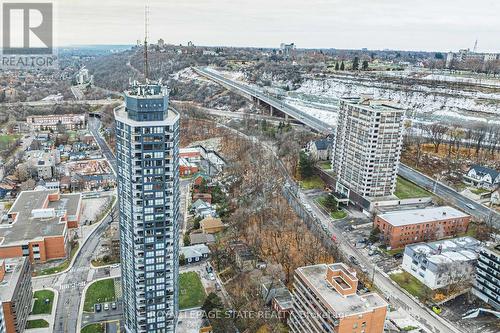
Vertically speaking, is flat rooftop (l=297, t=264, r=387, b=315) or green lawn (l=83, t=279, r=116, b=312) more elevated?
flat rooftop (l=297, t=264, r=387, b=315)

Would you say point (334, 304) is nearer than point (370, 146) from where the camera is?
Yes

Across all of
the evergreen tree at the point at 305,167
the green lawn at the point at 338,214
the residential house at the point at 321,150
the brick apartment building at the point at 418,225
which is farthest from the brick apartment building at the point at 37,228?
the residential house at the point at 321,150

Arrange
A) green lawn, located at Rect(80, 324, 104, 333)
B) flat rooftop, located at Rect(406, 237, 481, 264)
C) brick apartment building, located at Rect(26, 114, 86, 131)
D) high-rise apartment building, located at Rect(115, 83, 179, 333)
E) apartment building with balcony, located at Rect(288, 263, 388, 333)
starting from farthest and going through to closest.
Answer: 1. brick apartment building, located at Rect(26, 114, 86, 131)
2. flat rooftop, located at Rect(406, 237, 481, 264)
3. green lawn, located at Rect(80, 324, 104, 333)
4. high-rise apartment building, located at Rect(115, 83, 179, 333)
5. apartment building with balcony, located at Rect(288, 263, 388, 333)

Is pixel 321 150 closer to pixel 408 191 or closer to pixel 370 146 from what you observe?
pixel 370 146

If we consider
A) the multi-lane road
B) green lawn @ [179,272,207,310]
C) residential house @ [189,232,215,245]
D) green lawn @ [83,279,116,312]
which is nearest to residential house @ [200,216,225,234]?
residential house @ [189,232,215,245]

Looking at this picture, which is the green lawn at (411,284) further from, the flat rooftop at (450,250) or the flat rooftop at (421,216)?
the flat rooftop at (421,216)

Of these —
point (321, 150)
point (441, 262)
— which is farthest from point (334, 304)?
point (321, 150)

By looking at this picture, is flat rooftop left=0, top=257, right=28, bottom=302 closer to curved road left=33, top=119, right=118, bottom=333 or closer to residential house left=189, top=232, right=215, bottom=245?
curved road left=33, top=119, right=118, bottom=333

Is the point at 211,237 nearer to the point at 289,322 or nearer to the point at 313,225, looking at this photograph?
the point at 313,225
